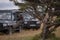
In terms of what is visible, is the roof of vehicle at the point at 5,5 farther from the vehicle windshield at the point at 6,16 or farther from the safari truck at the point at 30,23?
the safari truck at the point at 30,23

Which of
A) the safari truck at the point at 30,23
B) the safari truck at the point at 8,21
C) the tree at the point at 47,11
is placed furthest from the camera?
the safari truck at the point at 30,23

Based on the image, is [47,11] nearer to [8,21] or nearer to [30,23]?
[8,21]

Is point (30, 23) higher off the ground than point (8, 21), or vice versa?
point (8, 21)

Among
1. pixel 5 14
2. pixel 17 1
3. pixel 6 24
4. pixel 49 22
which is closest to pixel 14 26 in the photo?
pixel 6 24

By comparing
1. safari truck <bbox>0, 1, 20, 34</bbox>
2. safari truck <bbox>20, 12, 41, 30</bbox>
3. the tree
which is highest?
the tree

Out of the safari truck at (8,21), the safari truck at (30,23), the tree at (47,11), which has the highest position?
the tree at (47,11)

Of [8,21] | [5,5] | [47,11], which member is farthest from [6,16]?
[47,11]

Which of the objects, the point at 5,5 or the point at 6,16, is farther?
the point at 5,5

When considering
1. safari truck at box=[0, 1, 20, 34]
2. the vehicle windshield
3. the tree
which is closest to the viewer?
the tree

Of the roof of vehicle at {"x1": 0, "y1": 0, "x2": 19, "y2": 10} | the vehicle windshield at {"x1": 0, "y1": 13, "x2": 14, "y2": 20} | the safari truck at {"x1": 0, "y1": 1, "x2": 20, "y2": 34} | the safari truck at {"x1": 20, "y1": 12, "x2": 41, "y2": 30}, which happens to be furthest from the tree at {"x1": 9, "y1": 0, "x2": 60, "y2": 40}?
the roof of vehicle at {"x1": 0, "y1": 0, "x2": 19, "y2": 10}

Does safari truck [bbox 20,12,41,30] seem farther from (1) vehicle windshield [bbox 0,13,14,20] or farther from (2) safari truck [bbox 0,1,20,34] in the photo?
(1) vehicle windshield [bbox 0,13,14,20]

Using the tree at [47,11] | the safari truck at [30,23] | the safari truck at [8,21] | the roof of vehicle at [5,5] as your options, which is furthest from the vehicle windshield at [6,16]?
the tree at [47,11]

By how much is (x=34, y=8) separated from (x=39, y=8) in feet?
0.79

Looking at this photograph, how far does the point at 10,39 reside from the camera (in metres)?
13.0
